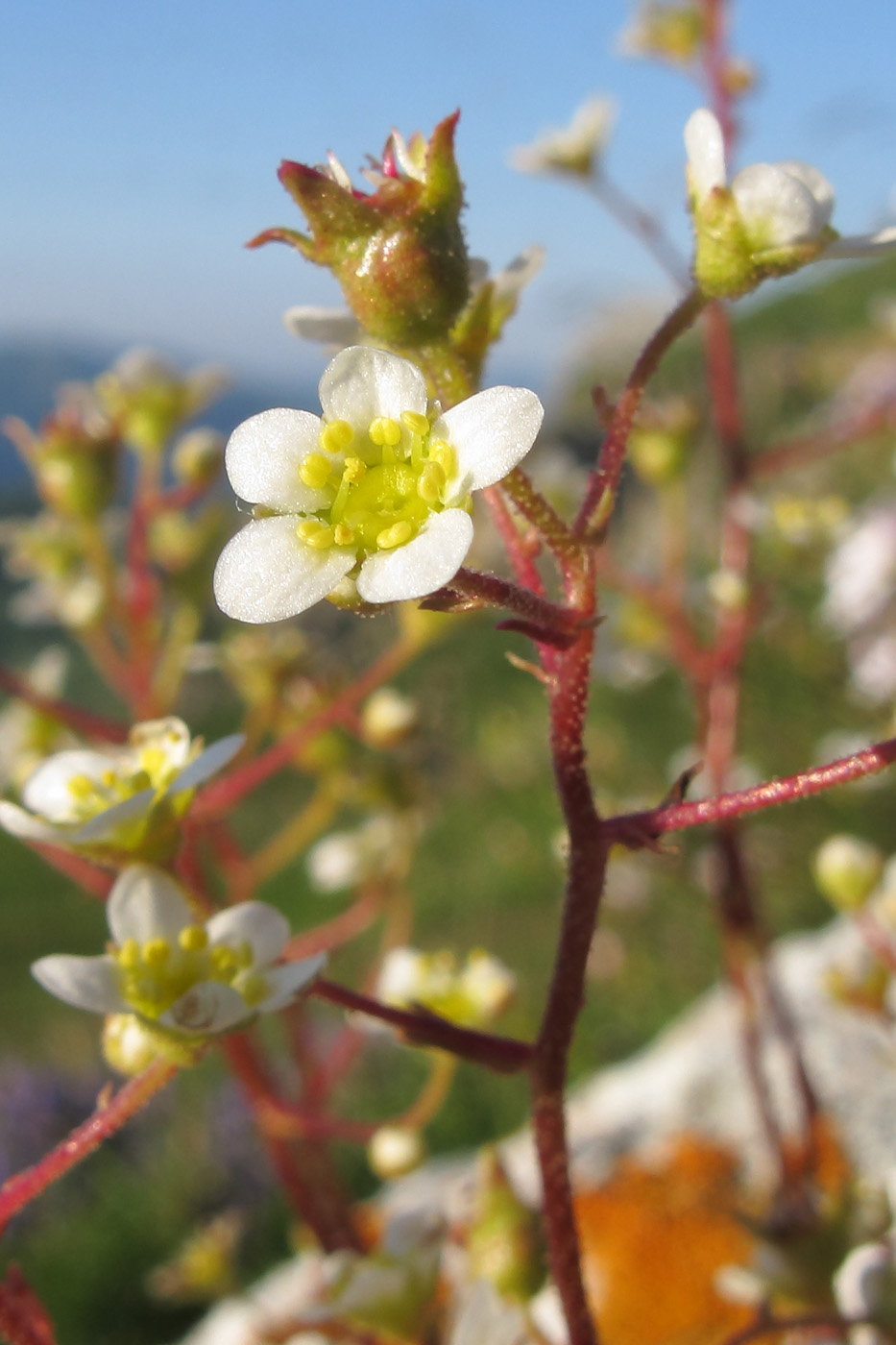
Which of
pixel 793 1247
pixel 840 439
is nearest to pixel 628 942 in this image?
pixel 840 439

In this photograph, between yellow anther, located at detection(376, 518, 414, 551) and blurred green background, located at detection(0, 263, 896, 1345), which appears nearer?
yellow anther, located at detection(376, 518, 414, 551)

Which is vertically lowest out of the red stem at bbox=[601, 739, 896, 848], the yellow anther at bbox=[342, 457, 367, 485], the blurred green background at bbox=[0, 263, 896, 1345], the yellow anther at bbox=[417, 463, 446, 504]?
the blurred green background at bbox=[0, 263, 896, 1345]

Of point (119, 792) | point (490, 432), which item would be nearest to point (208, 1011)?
point (119, 792)

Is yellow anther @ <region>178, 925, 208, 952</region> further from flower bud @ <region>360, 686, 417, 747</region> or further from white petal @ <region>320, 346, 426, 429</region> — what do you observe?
flower bud @ <region>360, 686, 417, 747</region>

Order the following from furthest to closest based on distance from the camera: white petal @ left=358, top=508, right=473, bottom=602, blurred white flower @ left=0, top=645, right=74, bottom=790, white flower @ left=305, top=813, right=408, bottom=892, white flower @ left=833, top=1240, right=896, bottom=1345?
white flower @ left=305, top=813, right=408, bottom=892 → blurred white flower @ left=0, top=645, right=74, bottom=790 → white flower @ left=833, top=1240, right=896, bottom=1345 → white petal @ left=358, top=508, right=473, bottom=602

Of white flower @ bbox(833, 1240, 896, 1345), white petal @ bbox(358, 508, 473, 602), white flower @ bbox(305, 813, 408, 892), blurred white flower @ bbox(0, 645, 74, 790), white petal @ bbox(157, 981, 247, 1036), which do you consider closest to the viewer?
white petal @ bbox(358, 508, 473, 602)

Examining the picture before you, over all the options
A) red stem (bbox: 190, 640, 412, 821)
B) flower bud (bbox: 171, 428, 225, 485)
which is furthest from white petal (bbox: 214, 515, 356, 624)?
flower bud (bbox: 171, 428, 225, 485)

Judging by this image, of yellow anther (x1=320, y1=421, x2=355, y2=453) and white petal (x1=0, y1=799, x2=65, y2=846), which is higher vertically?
yellow anther (x1=320, y1=421, x2=355, y2=453)
